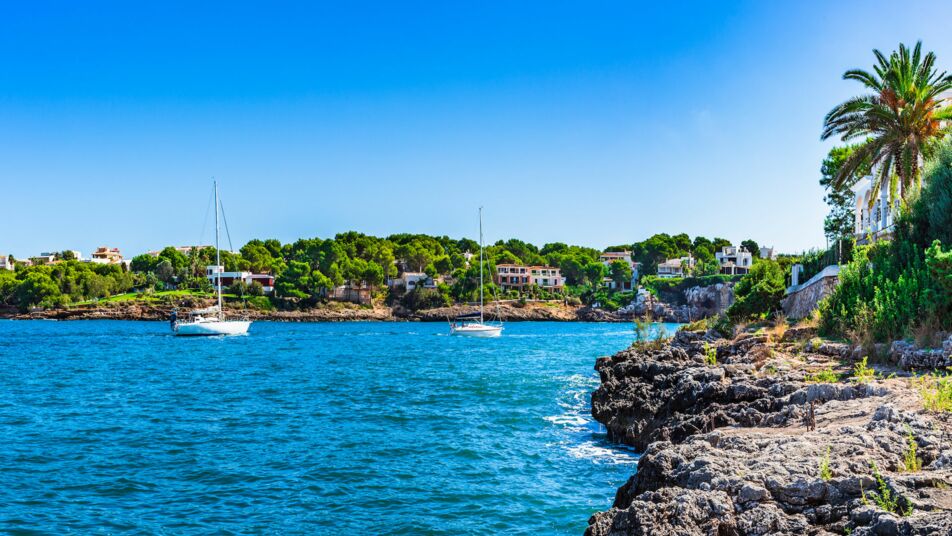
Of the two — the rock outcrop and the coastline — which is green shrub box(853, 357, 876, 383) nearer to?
the rock outcrop

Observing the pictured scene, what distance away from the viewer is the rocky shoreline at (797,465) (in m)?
7.80

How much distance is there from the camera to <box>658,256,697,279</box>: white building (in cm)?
13675

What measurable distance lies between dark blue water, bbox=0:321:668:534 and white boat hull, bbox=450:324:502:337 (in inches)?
1475

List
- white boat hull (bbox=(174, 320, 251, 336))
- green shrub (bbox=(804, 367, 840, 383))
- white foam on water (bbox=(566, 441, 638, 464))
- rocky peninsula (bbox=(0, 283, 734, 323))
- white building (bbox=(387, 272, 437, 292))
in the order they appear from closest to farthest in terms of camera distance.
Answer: green shrub (bbox=(804, 367, 840, 383))
white foam on water (bbox=(566, 441, 638, 464))
white boat hull (bbox=(174, 320, 251, 336))
rocky peninsula (bbox=(0, 283, 734, 323))
white building (bbox=(387, 272, 437, 292))

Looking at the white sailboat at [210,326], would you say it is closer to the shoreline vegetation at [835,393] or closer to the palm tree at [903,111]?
the shoreline vegetation at [835,393]

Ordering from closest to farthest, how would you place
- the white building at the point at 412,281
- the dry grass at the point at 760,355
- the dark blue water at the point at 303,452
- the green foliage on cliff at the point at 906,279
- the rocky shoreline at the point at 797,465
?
1. the rocky shoreline at the point at 797,465
2. the dark blue water at the point at 303,452
3. the green foliage on cliff at the point at 906,279
4. the dry grass at the point at 760,355
5. the white building at the point at 412,281

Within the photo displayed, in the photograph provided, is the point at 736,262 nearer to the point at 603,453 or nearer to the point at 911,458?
the point at 603,453

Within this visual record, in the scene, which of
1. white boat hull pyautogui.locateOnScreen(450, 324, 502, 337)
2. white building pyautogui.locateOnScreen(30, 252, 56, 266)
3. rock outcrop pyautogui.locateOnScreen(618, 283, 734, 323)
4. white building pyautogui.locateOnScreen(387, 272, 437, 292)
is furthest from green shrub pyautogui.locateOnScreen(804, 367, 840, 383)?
white building pyautogui.locateOnScreen(30, 252, 56, 266)

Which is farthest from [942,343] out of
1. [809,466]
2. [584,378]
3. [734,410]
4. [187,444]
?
[584,378]

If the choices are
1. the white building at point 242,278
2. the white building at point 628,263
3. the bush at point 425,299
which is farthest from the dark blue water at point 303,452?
the white building at point 628,263

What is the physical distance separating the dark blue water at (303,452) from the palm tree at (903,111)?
16.1 metres

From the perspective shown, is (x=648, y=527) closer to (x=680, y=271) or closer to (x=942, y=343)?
(x=942, y=343)

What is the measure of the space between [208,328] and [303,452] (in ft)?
200

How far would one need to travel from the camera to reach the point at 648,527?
8.23 metres
